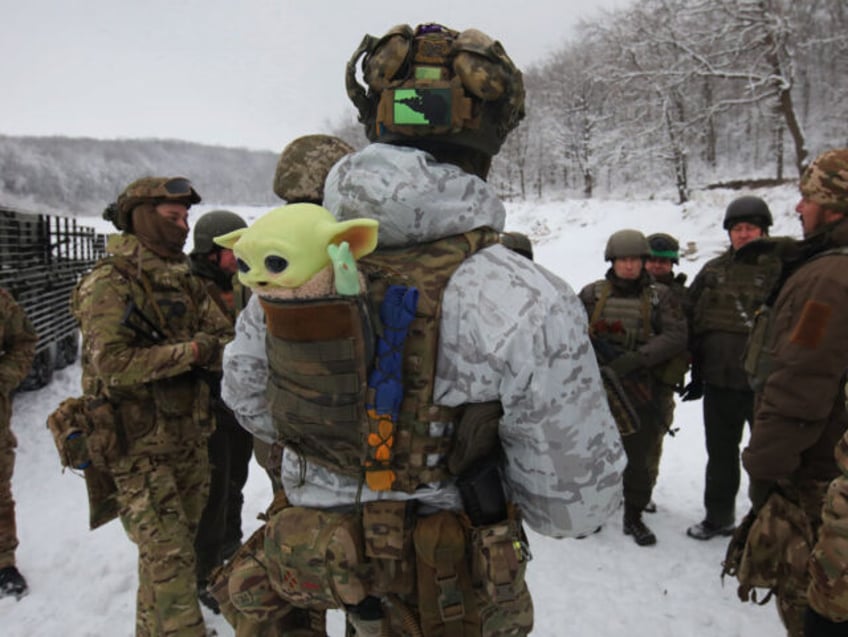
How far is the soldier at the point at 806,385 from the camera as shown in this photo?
2.01m

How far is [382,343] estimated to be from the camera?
139 cm

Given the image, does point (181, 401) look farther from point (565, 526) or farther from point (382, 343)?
point (565, 526)

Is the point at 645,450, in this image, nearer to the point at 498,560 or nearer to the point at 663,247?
the point at 663,247

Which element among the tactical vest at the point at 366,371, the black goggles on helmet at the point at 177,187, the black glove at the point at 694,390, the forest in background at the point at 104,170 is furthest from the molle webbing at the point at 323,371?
the forest in background at the point at 104,170

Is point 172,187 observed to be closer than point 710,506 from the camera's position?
Yes

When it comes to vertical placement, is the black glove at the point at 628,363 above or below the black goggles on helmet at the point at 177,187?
below

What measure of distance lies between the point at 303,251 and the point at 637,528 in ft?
11.5

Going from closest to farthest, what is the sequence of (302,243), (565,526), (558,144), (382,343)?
1. (302,243)
2. (382,343)
3. (565,526)
4. (558,144)

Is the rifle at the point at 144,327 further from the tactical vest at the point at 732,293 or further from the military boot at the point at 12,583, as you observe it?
the tactical vest at the point at 732,293

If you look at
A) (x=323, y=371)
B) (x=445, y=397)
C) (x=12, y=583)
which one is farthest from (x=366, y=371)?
(x=12, y=583)

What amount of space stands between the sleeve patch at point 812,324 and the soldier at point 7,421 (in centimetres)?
416

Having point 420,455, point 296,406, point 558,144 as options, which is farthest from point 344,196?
point 558,144

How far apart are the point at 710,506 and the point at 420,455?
128 inches

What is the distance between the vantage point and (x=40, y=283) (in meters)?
7.19
